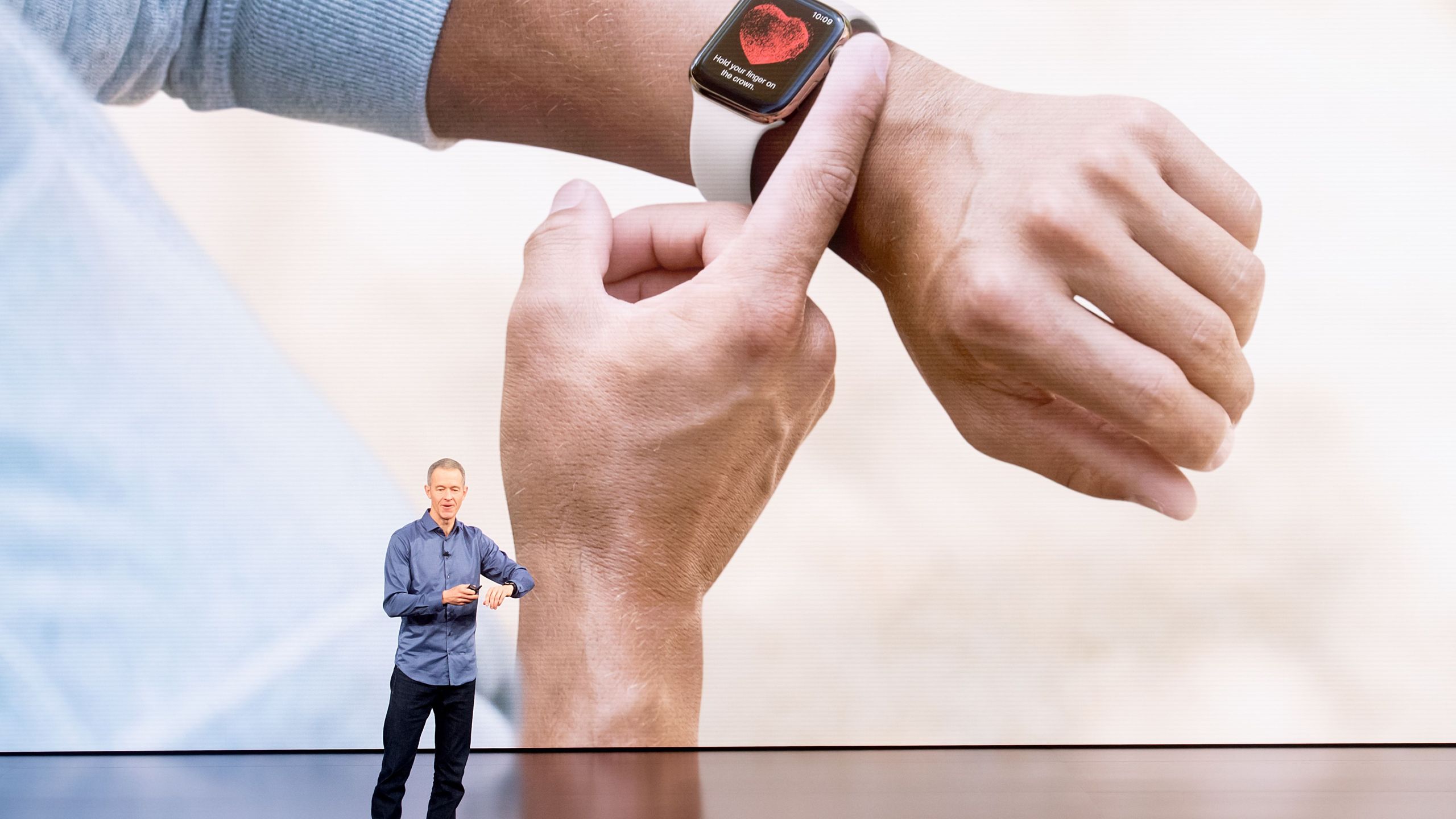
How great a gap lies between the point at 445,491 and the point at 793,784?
71cm

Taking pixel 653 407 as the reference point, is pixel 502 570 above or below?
below

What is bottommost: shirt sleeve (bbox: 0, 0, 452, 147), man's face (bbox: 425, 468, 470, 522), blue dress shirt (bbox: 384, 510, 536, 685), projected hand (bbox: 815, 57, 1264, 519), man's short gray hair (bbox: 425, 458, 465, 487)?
blue dress shirt (bbox: 384, 510, 536, 685)

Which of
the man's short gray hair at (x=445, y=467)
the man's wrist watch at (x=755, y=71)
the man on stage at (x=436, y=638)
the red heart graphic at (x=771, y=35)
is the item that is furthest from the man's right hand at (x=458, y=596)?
the red heart graphic at (x=771, y=35)

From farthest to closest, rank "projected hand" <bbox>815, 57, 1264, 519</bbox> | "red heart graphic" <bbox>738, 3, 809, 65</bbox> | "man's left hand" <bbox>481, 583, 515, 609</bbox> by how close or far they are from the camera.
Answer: "red heart graphic" <bbox>738, 3, 809, 65</bbox>
"projected hand" <bbox>815, 57, 1264, 519</bbox>
"man's left hand" <bbox>481, 583, 515, 609</bbox>

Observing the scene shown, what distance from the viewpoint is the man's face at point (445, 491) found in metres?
1.17

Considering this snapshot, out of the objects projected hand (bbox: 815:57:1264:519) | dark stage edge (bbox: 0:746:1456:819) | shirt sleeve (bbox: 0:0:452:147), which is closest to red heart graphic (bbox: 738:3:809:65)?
projected hand (bbox: 815:57:1264:519)

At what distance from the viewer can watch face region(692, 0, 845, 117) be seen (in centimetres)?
150

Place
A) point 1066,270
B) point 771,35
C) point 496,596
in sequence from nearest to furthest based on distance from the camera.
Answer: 1. point 496,596
2. point 1066,270
3. point 771,35

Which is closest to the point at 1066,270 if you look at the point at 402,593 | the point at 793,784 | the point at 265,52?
the point at 793,784

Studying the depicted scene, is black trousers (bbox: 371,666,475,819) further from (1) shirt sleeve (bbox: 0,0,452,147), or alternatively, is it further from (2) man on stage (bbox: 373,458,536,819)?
(1) shirt sleeve (bbox: 0,0,452,147)

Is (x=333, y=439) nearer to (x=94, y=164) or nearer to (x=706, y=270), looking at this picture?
(x=94, y=164)

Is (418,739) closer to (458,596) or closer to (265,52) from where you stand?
(458,596)

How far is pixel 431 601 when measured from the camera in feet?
3.79

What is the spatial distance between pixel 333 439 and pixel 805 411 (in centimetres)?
74
